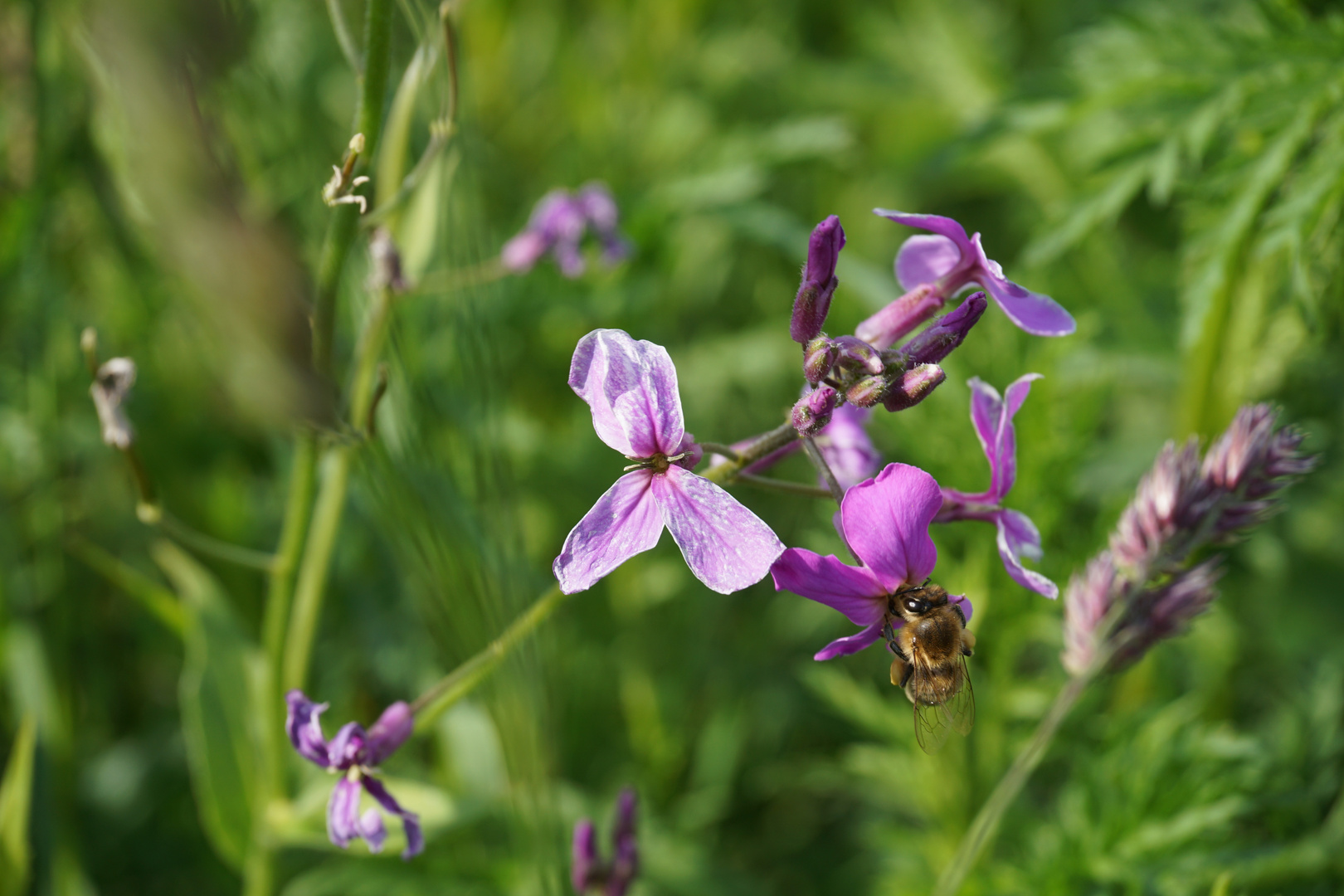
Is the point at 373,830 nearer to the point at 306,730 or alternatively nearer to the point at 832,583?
the point at 306,730

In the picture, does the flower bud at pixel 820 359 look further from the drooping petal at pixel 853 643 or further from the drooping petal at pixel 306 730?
the drooping petal at pixel 306 730

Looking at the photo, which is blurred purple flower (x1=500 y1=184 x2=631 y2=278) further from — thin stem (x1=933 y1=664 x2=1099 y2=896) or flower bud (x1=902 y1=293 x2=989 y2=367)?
thin stem (x1=933 y1=664 x2=1099 y2=896)

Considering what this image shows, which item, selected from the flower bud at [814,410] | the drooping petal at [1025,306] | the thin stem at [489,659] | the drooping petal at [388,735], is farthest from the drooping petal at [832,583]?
the drooping petal at [388,735]

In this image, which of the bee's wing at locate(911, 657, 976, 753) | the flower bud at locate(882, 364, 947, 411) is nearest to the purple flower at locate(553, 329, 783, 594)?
the flower bud at locate(882, 364, 947, 411)

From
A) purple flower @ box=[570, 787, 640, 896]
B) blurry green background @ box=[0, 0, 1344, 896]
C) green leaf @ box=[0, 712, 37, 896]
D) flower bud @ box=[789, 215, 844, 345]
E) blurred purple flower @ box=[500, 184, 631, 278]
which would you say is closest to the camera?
flower bud @ box=[789, 215, 844, 345]

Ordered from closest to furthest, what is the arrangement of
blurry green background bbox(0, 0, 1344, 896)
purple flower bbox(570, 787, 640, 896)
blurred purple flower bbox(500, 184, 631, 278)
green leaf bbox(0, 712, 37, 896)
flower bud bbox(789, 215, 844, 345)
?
flower bud bbox(789, 215, 844, 345) → blurry green background bbox(0, 0, 1344, 896) → purple flower bbox(570, 787, 640, 896) → green leaf bbox(0, 712, 37, 896) → blurred purple flower bbox(500, 184, 631, 278)

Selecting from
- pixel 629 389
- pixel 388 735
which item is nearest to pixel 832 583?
pixel 629 389

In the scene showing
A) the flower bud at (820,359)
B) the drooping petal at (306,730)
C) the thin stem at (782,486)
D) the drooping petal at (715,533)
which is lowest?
the drooping petal at (306,730)
